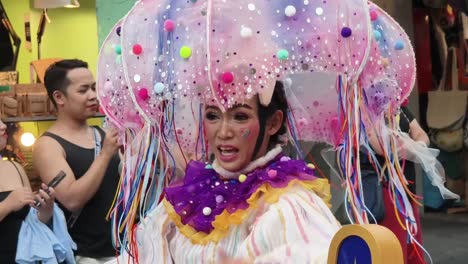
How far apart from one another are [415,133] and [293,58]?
257 centimetres

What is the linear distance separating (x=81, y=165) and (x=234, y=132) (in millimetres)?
1669

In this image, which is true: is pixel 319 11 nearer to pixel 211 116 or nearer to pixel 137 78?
pixel 211 116

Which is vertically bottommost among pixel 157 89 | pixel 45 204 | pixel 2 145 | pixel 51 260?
pixel 51 260

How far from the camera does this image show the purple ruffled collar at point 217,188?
2.77m

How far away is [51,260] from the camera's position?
4.02 meters

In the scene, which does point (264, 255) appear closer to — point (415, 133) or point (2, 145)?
point (2, 145)

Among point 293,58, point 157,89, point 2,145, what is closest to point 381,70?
point 293,58

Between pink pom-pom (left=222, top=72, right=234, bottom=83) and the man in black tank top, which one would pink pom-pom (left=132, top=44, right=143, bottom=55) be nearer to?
pink pom-pom (left=222, top=72, right=234, bottom=83)

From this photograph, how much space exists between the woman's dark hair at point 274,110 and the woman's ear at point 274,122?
0.04 ft

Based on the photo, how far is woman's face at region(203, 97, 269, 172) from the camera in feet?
9.08

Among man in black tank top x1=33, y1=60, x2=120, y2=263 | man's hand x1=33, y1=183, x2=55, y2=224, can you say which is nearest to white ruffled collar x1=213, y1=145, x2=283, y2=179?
man in black tank top x1=33, y1=60, x2=120, y2=263

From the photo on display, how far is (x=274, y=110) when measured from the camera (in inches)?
113

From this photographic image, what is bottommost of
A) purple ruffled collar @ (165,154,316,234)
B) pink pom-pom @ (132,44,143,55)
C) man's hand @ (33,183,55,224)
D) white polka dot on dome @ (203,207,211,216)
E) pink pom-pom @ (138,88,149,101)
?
man's hand @ (33,183,55,224)

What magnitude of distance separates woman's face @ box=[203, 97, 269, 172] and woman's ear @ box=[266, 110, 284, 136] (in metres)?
0.08
